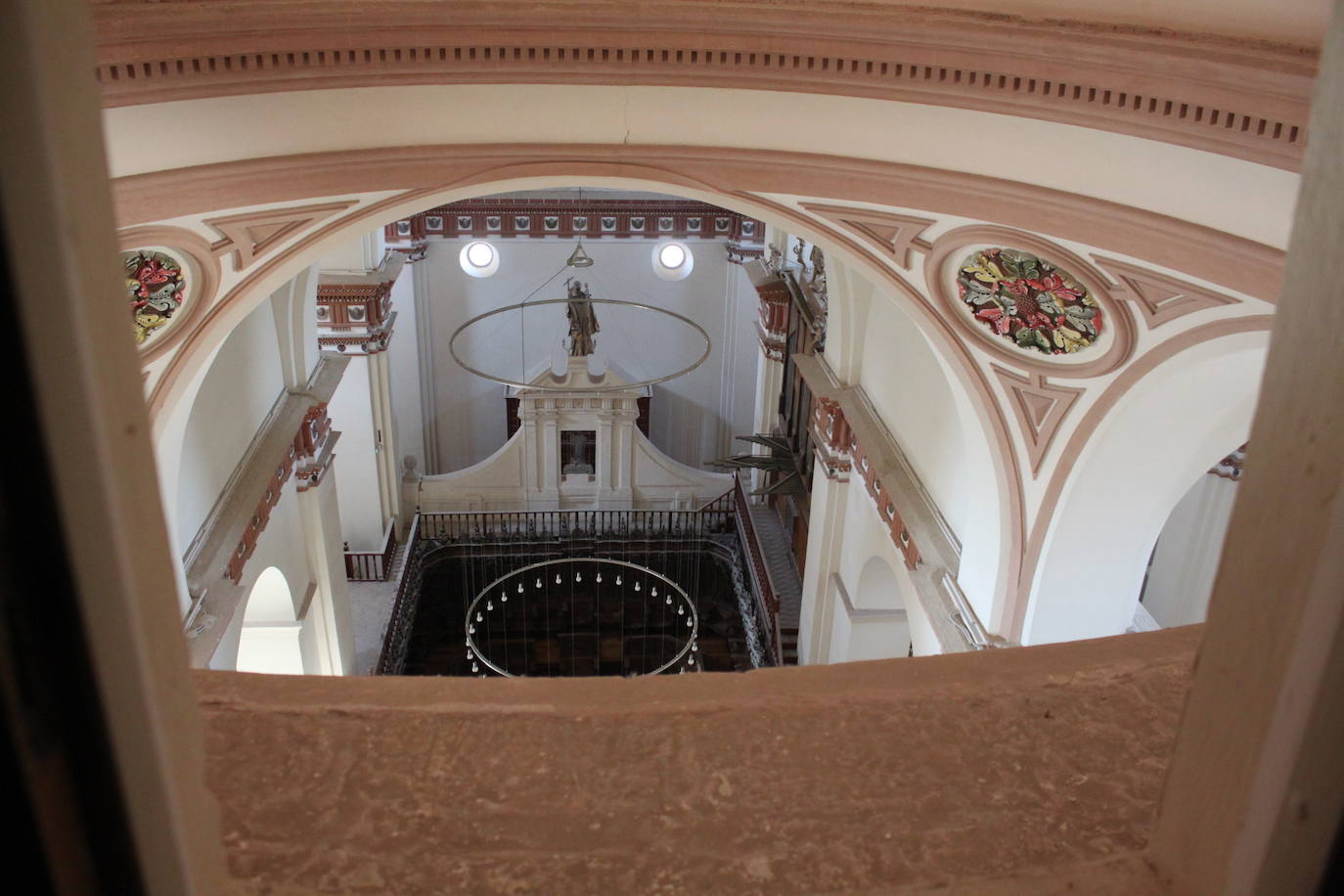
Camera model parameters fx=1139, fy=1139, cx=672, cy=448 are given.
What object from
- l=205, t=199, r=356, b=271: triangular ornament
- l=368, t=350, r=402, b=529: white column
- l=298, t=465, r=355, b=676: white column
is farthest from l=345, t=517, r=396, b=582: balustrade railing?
l=205, t=199, r=356, b=271: triangular ornament

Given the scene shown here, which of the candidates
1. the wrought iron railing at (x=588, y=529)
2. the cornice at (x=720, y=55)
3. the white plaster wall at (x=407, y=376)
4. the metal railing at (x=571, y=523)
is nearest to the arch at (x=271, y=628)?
the wrought iron railing at (x=588, y=529)

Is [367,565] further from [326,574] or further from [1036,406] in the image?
[1036,406]

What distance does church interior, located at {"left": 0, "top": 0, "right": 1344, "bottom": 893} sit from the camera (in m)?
0.91

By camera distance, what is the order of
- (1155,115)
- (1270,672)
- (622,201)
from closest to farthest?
(1270,672) → (1155,115) → (622,201)

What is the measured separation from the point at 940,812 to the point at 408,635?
12.2 meters

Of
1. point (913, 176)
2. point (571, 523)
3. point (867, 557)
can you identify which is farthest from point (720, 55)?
point (571, 523)

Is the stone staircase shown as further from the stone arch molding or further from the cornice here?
the cornice

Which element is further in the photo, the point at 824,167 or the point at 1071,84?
the point at 824,167

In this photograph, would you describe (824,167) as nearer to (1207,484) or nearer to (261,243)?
(261,243)

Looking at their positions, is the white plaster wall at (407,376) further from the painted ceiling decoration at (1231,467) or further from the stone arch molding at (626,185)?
the painted ceiling decoration at (1231,467)

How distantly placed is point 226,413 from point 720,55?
4.95 m

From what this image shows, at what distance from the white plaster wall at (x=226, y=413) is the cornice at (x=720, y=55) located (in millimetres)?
3011

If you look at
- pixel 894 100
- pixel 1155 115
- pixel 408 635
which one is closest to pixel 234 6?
pixel 894 100

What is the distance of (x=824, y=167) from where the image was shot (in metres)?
5.84
